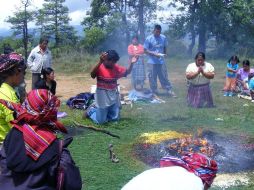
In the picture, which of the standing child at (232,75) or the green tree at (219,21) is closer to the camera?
the standing child at (232,75)

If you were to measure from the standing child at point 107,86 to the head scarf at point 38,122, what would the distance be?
18.3 feet

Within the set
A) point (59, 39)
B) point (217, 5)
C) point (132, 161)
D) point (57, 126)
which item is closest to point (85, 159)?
point (132, 161)

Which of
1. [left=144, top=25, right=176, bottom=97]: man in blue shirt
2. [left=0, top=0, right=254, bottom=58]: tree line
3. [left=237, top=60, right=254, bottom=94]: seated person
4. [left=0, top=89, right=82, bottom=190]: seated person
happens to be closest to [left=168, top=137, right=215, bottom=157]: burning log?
[left=0, top=89, right=82, bottom=190]: seated person

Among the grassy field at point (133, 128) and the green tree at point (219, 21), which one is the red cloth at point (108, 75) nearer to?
the grassy field at point (133, 128)

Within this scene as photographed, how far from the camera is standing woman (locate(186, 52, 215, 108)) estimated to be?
1055 cm

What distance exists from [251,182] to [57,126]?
3691mm

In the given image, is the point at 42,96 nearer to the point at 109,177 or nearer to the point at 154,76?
the point at 109,177

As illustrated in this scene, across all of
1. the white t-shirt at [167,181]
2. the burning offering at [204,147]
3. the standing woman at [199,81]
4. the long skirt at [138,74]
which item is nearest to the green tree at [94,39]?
the long skirt at [138,74]

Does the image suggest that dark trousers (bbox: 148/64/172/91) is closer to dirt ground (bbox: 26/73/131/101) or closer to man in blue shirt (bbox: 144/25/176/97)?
man in blue shirt (bbox: 144/25/176/97)

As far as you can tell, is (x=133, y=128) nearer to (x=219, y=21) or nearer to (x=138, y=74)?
(x=138, y=74)

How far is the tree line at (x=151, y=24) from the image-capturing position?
23625 millimetres

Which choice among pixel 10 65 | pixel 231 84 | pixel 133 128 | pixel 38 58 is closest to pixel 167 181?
pixel 10 65

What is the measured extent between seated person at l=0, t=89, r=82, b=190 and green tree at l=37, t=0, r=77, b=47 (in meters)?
26.5

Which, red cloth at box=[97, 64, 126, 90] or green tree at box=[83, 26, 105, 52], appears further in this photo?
green tree at box=[83, 26, 105, 52]
